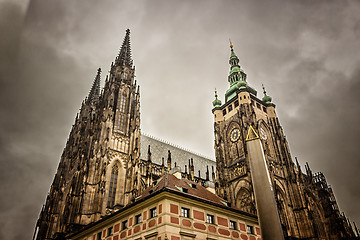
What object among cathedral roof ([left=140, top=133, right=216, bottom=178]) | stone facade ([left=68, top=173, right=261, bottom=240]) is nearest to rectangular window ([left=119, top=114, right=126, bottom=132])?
cathedral roof ([left=140, top=133, right=216, bottom=178])

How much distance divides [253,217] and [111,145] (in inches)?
873

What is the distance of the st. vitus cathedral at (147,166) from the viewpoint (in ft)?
109

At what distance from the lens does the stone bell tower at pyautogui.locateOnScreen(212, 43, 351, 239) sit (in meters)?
36.6

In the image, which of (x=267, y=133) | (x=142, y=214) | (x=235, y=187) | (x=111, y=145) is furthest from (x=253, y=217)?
(x=267, y=133)

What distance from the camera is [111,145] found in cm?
3694

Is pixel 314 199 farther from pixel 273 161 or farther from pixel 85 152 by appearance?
pixel 85 152

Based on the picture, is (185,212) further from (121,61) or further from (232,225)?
(121,61)

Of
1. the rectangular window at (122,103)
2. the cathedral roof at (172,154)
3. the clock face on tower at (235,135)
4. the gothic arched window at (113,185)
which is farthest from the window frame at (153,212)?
the clock face on tower at (235,135)

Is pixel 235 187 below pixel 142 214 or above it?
above

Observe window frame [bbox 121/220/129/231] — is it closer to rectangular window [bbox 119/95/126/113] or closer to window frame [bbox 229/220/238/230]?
window frame [bbox 229/220/238/230]

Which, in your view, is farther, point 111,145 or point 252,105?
point 252,105

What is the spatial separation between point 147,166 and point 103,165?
19.2ft

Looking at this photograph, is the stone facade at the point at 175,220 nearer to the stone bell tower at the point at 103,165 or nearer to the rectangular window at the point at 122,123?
the stone bell tower at the point at 103,165

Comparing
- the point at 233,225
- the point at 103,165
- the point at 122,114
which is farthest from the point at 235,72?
the point at 233,225
